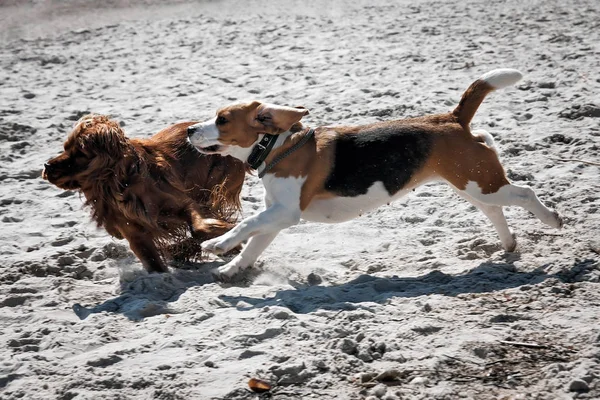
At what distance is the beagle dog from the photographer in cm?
562

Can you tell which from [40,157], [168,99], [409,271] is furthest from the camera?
[168,99]

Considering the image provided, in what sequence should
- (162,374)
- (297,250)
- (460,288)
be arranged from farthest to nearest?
(297,250) → (460,288) → (162,374)

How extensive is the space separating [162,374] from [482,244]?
2.64 metres

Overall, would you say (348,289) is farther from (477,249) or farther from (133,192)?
(133,192)

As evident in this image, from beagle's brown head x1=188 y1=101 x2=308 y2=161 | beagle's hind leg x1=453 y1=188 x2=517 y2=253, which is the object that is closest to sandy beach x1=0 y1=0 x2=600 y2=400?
beagle's hind leg x1=453 y1=188 x2=517 y2=253

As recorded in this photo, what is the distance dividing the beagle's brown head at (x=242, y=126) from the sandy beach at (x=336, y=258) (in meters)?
0.89

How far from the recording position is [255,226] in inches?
216

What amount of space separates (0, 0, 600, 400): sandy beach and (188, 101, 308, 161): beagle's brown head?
89 centimetres

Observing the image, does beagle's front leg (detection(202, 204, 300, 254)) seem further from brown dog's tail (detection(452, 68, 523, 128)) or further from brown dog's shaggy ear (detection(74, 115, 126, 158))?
brown dog's tail (detection(452, 68, 523, 128))

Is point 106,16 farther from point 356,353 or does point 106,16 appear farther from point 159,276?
point 356,353

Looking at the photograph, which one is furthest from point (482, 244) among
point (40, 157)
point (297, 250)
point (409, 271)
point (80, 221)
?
point (40, 157)

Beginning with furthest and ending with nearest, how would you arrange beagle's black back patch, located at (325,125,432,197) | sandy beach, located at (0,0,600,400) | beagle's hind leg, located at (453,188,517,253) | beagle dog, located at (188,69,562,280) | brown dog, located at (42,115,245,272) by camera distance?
brown dog, located at (42,115,245,272) → beagle's hind leg, located at (453,188,517,253) → beagle's black back patch, located at (325,125,432,197) → beagle dog, located at (188,69,562,280) → sandy beach, located at (0,0,600,400)

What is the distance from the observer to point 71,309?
17.6 feet

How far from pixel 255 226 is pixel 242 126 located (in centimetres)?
69
